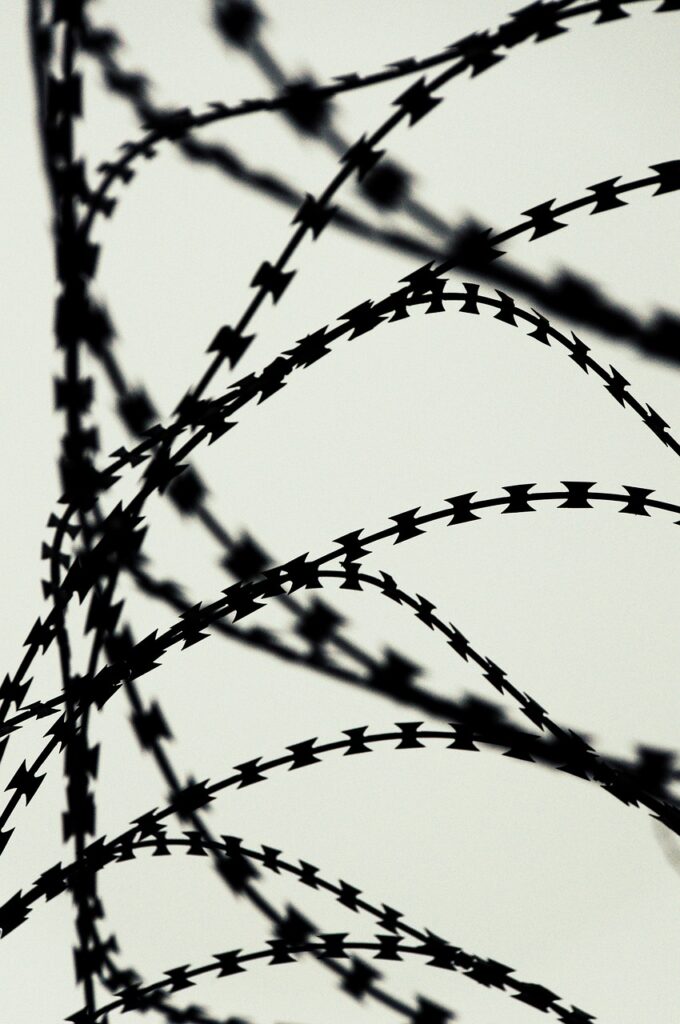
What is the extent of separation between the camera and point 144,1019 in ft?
6.34

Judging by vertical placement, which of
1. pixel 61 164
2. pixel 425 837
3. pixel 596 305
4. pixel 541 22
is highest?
pixel 596 305

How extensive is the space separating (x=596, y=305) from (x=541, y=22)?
103 cm

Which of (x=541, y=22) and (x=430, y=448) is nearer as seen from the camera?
(x=541, y=22)

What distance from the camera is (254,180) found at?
184cm

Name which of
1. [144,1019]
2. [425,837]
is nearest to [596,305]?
[425,837]

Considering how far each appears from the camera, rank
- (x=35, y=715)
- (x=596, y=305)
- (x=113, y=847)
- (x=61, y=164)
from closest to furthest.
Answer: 1. (x=35, y=715)
2. (x=113, y=847)
3. (x=61, y=164)
4. (x=596, y=305)

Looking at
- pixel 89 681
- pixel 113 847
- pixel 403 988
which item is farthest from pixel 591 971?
pixel 89 681

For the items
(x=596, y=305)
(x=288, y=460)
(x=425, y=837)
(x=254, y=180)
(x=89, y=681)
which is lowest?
(x=89, y=681)

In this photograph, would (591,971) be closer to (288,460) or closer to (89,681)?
(288,460)

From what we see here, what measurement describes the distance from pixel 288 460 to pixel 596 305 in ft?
2.67

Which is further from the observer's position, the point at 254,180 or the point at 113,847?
the point at 254,180

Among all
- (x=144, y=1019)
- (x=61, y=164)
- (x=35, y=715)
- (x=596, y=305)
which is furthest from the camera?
(x=144, y=1019)

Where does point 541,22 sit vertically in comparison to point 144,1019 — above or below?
above

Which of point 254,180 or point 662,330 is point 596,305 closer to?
point 662,330
